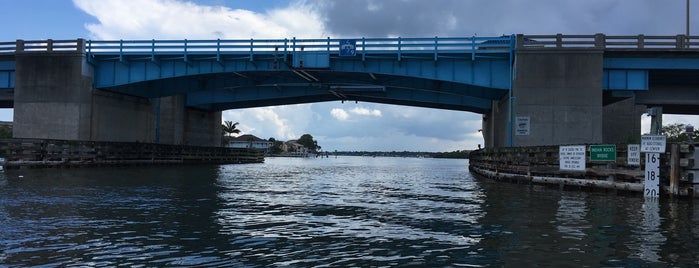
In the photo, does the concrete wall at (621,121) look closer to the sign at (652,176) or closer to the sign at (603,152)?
the sign at (603,152)

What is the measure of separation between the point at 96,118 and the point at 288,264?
39209mm

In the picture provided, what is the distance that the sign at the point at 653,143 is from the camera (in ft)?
59.7

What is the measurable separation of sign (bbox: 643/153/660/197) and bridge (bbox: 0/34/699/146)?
Result: 14.9 metres

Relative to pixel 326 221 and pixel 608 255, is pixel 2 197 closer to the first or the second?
pixel 326 221

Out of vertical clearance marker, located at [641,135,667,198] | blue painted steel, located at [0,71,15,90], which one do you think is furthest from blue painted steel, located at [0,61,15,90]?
vertical clearance marker, located at [641,135,667,198]

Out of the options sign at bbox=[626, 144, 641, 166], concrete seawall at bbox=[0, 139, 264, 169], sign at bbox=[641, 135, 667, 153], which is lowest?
concrete seawall at bbox=[0, 139, 264, 169]

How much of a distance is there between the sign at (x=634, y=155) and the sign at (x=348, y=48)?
21.5m

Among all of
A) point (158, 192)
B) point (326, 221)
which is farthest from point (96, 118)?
point (326, 221)

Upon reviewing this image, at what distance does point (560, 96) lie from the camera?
1321 inches

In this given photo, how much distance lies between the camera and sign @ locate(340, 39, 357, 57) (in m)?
37.7

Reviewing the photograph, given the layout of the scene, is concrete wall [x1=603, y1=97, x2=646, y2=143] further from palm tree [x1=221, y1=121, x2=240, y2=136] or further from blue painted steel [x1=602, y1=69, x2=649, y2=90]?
palm tree [x1=221, y1=121, x2=240, y2=136]

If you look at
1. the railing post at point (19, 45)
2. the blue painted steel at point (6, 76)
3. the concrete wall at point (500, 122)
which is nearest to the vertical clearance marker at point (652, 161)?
the concrete wall at point (500, 122)

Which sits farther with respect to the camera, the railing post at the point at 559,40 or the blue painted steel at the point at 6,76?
the blue painted steel at the point at 6,76

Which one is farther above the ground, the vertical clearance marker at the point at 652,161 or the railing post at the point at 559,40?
the railing post at the point at 559,40
